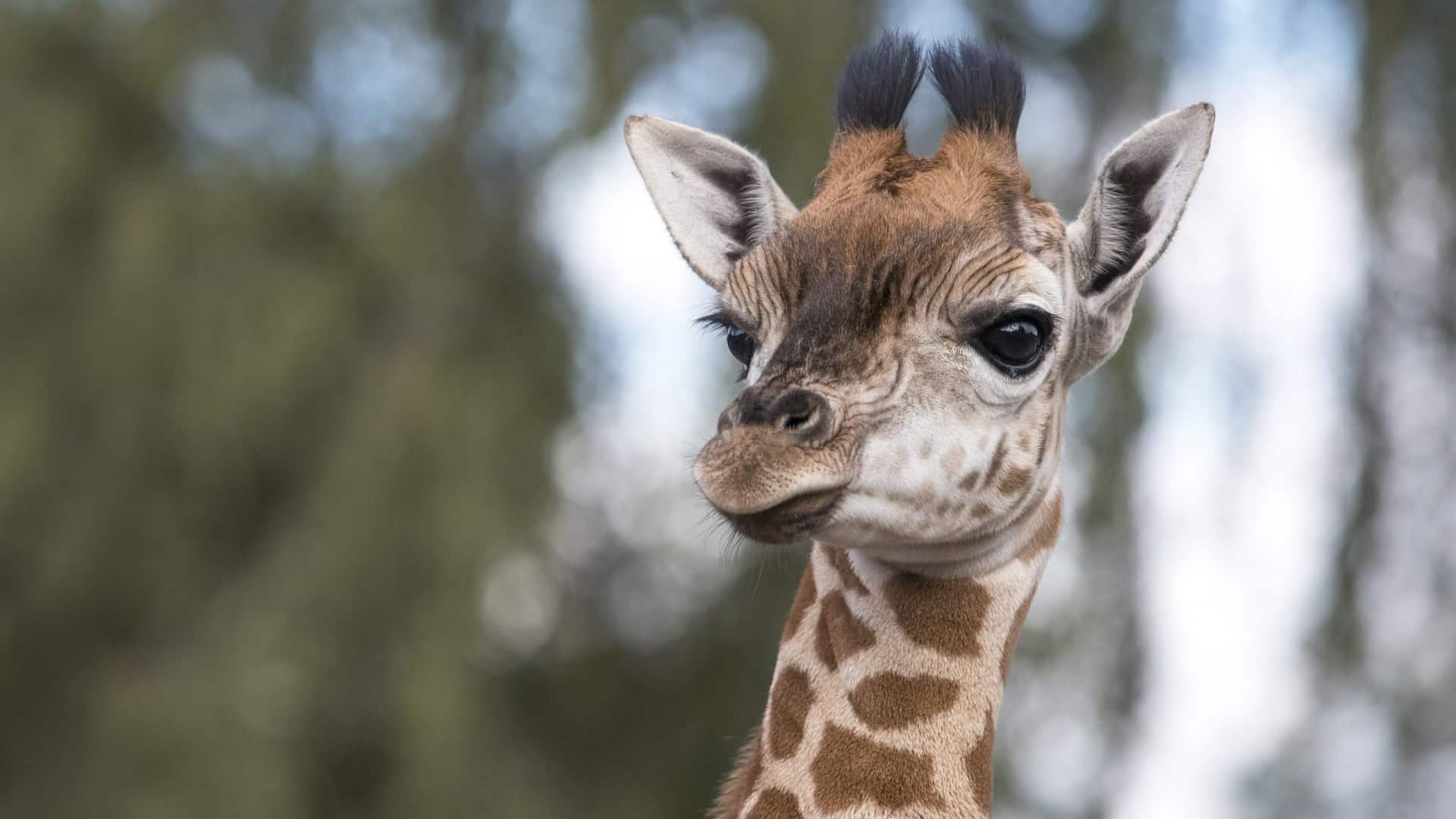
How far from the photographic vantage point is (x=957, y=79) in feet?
12.3

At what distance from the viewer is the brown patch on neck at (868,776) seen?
3.17 meters

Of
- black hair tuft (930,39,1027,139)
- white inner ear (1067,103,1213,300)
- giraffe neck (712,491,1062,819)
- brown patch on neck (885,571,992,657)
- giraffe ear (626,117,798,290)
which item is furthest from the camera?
giraffe ear (626,117,798,290)

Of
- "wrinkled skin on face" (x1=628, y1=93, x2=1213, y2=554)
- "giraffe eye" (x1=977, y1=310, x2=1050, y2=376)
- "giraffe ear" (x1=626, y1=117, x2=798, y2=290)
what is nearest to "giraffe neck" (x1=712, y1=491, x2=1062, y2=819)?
"wrinkled skin on face" (x1=628, y1=93, x2=1213, y2=554)

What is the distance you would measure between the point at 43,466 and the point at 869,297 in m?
8.36

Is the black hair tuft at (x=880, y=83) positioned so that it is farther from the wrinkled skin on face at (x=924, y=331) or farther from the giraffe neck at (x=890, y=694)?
the giraffe neck at (x=890, y=694)

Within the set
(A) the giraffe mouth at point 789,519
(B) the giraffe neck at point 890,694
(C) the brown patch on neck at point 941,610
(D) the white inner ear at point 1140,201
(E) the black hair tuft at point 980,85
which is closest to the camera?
(A) the giraffe mouth at point 789,519

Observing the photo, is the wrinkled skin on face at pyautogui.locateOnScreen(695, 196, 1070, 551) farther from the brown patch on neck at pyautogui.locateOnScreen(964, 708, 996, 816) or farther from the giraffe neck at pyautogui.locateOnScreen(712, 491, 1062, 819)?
the brown patch on neck at pyautogui.locateOnScreen(964, 708, 996, 816)

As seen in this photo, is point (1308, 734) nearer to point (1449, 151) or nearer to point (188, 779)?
point (1449, 151)

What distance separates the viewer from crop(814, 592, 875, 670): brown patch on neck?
3389 millimetres

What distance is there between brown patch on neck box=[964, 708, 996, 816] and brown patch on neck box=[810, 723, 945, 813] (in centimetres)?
9

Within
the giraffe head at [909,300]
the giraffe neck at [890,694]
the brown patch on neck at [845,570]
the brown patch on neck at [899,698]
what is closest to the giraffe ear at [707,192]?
the giraffe head at [909,300]

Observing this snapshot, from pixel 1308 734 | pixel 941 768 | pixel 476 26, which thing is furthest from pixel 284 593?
pixel 941 768

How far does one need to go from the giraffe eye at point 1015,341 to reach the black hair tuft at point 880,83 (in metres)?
0.72

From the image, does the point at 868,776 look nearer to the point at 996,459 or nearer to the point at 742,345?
the point at 996,459
